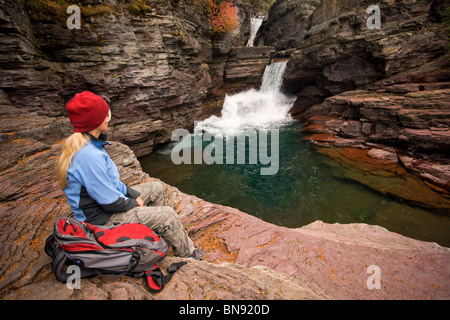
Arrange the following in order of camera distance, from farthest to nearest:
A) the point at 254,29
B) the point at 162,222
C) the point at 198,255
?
the point at 254,29
the point at 198,255
the point at 162,222

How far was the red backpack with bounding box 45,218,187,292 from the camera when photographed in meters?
1.93

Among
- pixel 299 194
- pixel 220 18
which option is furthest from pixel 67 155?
pixel 220 18

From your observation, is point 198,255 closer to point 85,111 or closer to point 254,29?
point 85,111

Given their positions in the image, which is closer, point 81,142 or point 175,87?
point 81,142

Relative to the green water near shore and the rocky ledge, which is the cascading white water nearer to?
the green water near shore

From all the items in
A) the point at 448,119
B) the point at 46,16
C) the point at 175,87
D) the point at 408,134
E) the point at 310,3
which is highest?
the point at 310,3

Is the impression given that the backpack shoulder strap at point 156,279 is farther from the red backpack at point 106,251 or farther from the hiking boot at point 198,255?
the hiking boot at point 198,255

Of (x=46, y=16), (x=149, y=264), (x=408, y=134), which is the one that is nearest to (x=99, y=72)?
(x=46, y=16)

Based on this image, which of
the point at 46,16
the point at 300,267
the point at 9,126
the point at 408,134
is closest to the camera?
the point at 300,267

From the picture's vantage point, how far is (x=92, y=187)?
7.61 ft

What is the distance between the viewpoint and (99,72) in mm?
11078

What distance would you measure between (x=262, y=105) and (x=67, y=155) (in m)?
23.0
